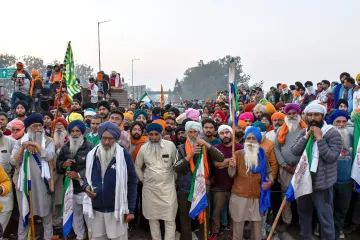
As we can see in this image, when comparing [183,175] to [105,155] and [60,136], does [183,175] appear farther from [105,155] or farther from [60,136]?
[60,136]

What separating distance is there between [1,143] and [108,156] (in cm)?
213

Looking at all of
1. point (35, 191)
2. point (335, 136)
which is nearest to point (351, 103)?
point (335, 136)

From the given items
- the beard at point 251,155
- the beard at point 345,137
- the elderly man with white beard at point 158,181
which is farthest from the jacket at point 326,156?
the elderly man with white beard at point 158,181

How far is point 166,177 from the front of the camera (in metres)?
5.17

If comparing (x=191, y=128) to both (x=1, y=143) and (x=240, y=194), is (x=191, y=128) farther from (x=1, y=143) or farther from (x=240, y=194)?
(x=1, y=143)

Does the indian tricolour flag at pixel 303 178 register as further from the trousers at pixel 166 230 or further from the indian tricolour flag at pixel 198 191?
the trousers at pixel 166 230

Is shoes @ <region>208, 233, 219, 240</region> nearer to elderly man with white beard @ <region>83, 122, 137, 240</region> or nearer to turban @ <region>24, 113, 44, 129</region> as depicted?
elderly man with white beard @ <region>83, 122, 137, 240</region>

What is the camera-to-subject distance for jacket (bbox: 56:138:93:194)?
5281mm

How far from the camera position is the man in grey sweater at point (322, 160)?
459cm

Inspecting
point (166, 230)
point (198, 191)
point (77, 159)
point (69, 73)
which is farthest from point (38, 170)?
point (69, 73)

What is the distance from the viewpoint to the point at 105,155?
4477 millimetres

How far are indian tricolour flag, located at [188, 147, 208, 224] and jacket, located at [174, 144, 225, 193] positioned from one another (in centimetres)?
13

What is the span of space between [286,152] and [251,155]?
78 centimetres

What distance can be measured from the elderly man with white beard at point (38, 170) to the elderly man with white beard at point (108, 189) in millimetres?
1188
